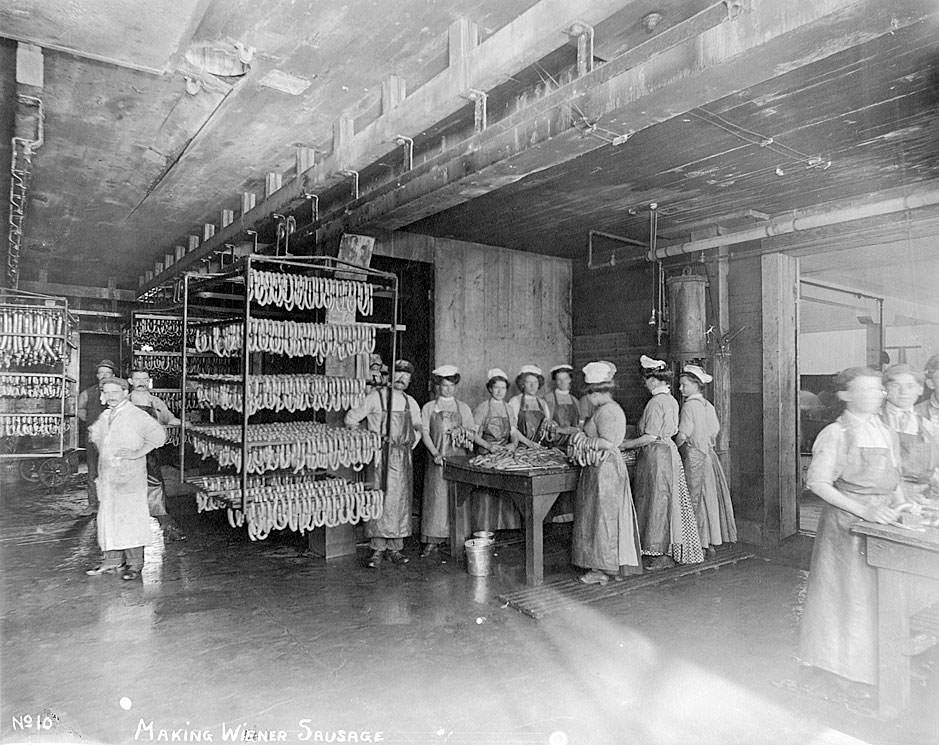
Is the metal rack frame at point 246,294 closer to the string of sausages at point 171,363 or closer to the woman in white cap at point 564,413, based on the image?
the string of sausages at point 171,363

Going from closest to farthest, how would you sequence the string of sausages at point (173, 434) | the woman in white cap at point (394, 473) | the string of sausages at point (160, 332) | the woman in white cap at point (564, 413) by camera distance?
the woman in white cap at point (394, 473) < the woman in white cap at point (564, 413) < the string of sausages at point (173, 434) < the string of sausages at point (160, 332)

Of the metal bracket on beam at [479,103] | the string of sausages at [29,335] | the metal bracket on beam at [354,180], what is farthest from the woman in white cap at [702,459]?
the string of sausages at [29,335]

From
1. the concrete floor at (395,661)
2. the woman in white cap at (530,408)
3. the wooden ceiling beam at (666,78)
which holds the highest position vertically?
the wooden ceiling beam at (666,78)

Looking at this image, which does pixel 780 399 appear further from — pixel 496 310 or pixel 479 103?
pixel 479 103

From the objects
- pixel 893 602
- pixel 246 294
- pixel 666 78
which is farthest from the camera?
pixel 246 294

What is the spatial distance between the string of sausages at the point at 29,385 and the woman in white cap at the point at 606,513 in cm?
746

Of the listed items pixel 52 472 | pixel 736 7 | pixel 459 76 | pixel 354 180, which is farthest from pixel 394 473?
pixel 52 472

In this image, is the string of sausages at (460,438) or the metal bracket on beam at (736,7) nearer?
the metal bracket on beam at (736,7)

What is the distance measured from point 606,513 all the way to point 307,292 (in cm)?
313

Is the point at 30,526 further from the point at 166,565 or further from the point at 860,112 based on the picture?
the point at 860,112

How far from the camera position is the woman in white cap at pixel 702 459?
6566 millimetres

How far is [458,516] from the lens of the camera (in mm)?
6625

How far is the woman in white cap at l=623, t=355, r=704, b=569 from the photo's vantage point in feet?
20.4

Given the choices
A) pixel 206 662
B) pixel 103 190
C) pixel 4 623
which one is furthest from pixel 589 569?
pixel 103 190
